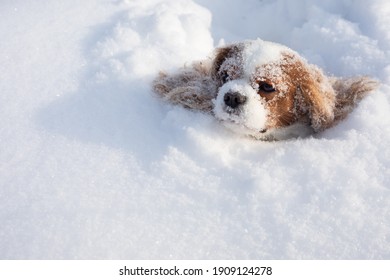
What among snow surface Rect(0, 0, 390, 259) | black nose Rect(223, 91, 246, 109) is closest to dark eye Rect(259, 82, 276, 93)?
black nose Rect(223, 91, 246, 109)

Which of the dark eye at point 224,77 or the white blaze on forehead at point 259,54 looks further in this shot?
the dark eye at point 224,77

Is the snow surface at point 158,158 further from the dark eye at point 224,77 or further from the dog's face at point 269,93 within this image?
the dark eye at point 224,77

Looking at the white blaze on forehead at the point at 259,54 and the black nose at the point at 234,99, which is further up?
the white blaze on forehead at the point at 259,54

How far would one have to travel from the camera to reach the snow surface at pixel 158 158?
1795 mm

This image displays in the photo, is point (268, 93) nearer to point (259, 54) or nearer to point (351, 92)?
point (259, 54)

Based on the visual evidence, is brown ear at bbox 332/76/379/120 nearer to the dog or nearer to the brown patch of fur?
the dog

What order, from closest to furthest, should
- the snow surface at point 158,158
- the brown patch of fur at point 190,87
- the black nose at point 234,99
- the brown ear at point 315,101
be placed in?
the snow surface at point 158,158 < the black nose at point 234,99 < the brown ear at point 315,101 < the brown patch of fur at point 190,87

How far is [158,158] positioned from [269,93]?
617mm

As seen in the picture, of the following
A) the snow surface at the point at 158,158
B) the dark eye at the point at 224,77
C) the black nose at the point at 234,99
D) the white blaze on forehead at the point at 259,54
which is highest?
the white blaze on forehead at the point at 259,54

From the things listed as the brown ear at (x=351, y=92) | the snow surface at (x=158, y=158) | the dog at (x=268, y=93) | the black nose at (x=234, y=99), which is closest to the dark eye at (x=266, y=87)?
the dog at (x=268, y=93)

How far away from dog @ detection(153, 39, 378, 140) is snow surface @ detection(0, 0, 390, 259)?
0.09 m

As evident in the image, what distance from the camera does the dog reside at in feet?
7.27

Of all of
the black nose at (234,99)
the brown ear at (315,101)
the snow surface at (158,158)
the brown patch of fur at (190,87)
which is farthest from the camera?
the brown patch of fur at (190,87)

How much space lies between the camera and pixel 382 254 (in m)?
1.73
